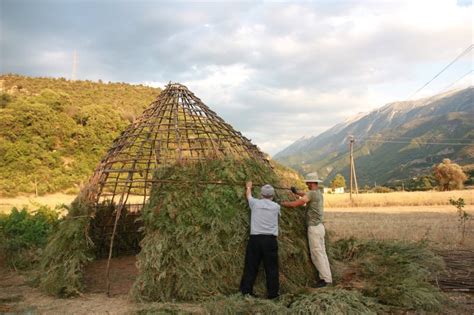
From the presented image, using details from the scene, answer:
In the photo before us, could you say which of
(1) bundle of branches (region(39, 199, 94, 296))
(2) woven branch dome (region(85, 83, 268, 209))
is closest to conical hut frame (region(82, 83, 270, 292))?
(2) woven branch dome (region(85, 83, 268, 209))

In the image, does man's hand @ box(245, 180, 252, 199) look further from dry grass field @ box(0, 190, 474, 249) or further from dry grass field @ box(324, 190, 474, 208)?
dry grass field @ box(324, 190, 474, 208)

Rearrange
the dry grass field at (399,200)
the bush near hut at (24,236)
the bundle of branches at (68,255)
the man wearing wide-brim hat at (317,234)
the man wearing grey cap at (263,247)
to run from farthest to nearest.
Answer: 1. the dry grass field at (399,200)
2. the bush near hut at (24,236)
3. the bundle of branches at (68,255)
4. the man wearing wide-brim hat at (317,234)
5. the man wearing grey cap at (263,247)

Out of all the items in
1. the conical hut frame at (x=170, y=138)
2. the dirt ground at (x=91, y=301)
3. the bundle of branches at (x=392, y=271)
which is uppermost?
the conical hut frame at (x=170, y=138)

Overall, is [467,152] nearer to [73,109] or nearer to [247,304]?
[73,109]

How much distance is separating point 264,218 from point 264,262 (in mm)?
635

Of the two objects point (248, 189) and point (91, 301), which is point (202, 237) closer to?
point (248, 189)

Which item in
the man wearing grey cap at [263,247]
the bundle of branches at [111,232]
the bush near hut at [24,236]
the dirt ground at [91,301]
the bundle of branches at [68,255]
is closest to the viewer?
the dirt ground at [91,301]

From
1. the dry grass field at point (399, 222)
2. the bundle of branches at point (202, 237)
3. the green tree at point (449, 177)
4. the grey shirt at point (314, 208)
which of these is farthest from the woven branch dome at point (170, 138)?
the green tree at point (449, 177)

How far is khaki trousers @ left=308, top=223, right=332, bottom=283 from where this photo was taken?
21.5ft

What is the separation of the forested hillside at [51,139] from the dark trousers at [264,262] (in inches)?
870

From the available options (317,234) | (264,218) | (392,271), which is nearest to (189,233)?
(264,218)

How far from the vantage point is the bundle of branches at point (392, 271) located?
5855 millimetres

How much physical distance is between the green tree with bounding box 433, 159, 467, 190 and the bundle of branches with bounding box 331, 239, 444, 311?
33.3 metres

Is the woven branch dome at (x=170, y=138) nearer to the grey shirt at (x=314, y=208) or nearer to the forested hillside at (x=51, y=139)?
the grey shirt at (x=314, y=208)
